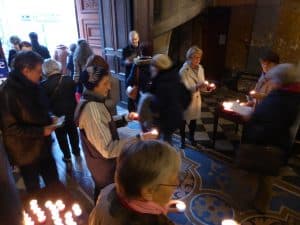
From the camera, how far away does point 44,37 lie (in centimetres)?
659

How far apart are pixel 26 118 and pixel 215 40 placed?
6085 mm

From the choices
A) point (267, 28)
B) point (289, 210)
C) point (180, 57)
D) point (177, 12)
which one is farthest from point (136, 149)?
point (180, 57)

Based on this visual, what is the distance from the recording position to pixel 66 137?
338 centimetres

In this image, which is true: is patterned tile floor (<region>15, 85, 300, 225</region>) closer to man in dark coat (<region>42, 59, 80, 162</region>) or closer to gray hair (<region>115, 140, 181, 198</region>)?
man in dark coat (<region>42, 59, 80, 162</region>)

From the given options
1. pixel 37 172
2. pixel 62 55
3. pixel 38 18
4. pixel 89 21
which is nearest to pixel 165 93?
pixel 37 172

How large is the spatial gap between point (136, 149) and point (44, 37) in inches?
265

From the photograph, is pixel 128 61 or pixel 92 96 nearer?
pixel 92 96

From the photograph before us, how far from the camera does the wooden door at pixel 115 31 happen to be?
4684mm

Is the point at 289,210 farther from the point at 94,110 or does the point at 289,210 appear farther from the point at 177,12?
the point at 177,12

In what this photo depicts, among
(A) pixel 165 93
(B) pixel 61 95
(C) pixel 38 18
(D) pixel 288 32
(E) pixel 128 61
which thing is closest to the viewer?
(A) pixel 165 93

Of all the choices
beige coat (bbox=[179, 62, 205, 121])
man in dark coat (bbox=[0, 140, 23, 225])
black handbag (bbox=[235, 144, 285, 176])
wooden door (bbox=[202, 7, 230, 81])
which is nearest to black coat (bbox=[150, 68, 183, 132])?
beige coat (bbox=[179, 62, 205, 121])

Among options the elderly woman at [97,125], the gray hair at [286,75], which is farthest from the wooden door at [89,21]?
the gray hair at [286,75]

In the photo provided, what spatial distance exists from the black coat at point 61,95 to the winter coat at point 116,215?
7.18 feet

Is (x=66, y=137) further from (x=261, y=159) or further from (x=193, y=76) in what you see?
(x=261, y=159)
